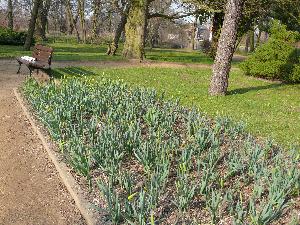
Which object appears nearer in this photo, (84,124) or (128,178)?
(128,178)

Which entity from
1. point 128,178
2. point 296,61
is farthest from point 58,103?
point 296,61

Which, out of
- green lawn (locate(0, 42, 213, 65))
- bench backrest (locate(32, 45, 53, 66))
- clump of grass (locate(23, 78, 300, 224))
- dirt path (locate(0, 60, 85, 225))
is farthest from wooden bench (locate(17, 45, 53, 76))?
green lawn (locate(0, 42, 213, 65))

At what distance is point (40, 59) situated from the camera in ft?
39.2

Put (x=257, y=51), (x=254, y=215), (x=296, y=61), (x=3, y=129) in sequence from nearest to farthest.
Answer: (x=254, y=215) < (x=3, y=129) < (x=296, y=61) < (x=257, y=51)

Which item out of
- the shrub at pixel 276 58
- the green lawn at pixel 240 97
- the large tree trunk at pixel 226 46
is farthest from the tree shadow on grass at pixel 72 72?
the shrub at pixel 276 58

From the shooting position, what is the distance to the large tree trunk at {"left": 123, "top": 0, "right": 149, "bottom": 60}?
19.0 metres

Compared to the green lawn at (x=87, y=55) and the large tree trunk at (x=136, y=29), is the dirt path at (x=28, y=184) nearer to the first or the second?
the green lawn at (x=87, y=55)

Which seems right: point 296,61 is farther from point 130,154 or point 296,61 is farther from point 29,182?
point 29,182

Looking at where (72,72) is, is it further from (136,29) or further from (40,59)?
(136,29)

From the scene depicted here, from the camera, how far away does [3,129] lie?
6.98 metres

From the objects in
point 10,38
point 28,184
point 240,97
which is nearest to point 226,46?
point 240,97

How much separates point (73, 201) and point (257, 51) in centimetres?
1395

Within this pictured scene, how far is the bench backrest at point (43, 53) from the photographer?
37.7 ft

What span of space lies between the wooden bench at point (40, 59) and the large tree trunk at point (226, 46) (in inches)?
191
